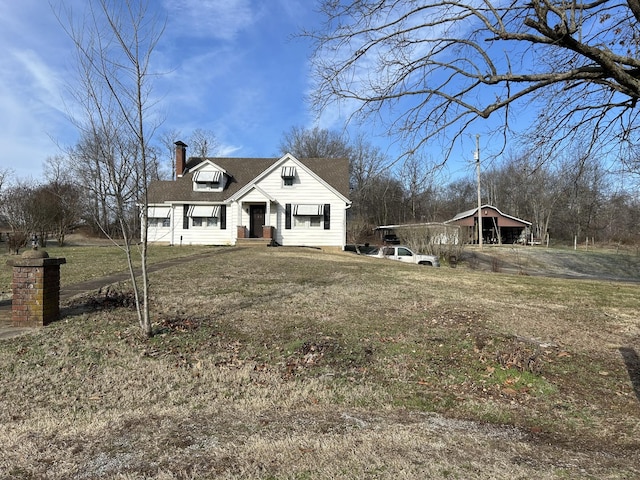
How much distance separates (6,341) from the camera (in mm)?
5293

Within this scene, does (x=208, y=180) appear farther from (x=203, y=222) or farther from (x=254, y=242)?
(x=254, y=242)

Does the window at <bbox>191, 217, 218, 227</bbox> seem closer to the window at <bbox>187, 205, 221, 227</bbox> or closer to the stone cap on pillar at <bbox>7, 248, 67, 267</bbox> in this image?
the window at <bbox>187, 205, 221, 227</bbox>

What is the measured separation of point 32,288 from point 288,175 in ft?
65.9

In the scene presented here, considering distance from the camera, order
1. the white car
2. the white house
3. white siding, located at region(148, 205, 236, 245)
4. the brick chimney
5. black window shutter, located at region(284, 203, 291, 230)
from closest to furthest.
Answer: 1. the white car
2. the white house
3. black window shutter, located at region(284, 203, 291, 230)
4. white siding, located at region(148, 205, 236, 245)
5. the brick chimney

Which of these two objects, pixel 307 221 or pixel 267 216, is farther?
pixel 307 221

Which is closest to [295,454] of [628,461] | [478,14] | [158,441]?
[158,441]

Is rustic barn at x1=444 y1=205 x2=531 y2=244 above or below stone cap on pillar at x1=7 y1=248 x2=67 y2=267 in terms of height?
above

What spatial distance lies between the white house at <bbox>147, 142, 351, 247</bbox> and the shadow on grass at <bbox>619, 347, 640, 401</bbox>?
64.1ft

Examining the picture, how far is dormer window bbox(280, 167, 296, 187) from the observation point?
25.4 metres

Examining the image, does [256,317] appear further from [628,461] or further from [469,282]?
[469,282]

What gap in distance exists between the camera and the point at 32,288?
5.89 meters

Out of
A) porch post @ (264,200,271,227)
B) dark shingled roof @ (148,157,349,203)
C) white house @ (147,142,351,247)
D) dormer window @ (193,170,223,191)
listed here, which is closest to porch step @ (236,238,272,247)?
white house @ (147,142,351,247)

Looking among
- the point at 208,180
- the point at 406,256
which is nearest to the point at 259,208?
the point at 208,180

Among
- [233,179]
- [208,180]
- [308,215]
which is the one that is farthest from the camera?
[233,179]
